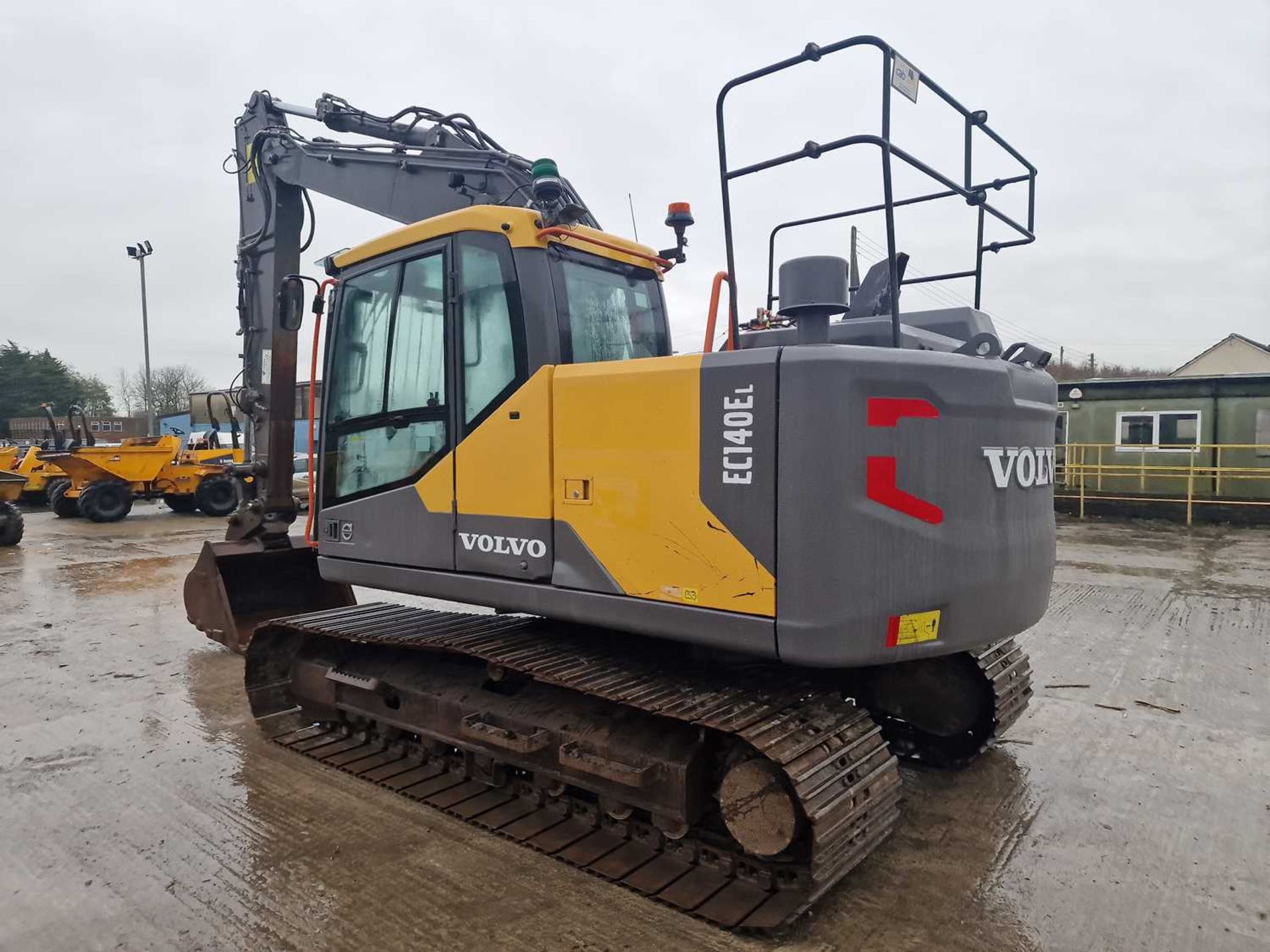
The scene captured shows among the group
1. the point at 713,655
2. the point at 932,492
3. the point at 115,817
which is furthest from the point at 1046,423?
the point at 115,817

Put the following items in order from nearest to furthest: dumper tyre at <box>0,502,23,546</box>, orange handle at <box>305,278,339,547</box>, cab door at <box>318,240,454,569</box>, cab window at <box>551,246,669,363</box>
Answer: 1. cab window at <box>551,246,669,363</box>
2. cab door at <box>318,240,454,569</box>
3. orange handle at <box>305,278,339,547</box>
4. dumper tyre at <box>0,502,23,546</box>

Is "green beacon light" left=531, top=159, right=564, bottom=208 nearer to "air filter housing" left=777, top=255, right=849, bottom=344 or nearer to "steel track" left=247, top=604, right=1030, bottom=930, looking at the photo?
"air filter housing" left=777, top=255, right=849, bottom=344

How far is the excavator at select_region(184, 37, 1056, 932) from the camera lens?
2.95 metres

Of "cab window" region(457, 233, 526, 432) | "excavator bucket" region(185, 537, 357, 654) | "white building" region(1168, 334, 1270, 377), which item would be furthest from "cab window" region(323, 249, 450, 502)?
"white building" region(1168, 334, 1270, 377)

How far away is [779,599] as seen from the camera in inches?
116

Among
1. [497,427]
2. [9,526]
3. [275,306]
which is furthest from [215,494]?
→ [497,427]

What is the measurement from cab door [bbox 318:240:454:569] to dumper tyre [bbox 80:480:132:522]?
15.1m

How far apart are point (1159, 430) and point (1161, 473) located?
871mm

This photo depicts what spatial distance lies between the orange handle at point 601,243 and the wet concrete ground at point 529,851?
264 cm

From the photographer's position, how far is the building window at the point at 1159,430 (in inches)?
616

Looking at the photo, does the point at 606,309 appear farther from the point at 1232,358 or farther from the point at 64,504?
the point at 1232,358

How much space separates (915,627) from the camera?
304 centimetres

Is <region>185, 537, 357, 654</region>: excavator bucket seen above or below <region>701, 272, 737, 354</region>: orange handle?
below

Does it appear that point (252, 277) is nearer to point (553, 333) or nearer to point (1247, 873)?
point (553, 333)
